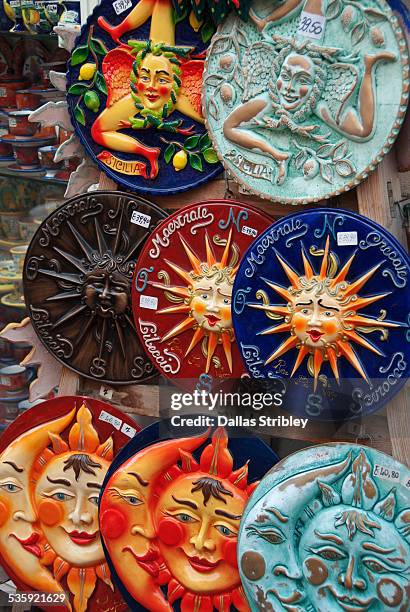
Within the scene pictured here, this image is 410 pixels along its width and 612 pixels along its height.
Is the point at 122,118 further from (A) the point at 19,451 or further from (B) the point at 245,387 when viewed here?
(A) the point at 19,451

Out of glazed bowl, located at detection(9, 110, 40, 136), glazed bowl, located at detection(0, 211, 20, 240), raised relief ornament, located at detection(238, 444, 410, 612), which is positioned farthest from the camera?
glazed bowl, located at detection(0, 211, 20, 240)

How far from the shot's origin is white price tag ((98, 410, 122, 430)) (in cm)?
196

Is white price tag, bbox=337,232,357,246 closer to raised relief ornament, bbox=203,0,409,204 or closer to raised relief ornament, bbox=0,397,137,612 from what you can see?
raised relief ornament, bbox=203,0,409,204

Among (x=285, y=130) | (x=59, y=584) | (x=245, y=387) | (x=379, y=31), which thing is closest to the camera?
(x=379, y=31)

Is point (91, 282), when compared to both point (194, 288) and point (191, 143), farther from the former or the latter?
point (191, 143)

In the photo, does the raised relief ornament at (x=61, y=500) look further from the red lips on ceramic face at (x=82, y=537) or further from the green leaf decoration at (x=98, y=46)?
the green leaf decoration at (x=98, y=46)

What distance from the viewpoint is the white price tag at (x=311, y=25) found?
5.36ft

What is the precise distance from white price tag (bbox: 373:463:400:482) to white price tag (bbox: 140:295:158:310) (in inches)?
24.2

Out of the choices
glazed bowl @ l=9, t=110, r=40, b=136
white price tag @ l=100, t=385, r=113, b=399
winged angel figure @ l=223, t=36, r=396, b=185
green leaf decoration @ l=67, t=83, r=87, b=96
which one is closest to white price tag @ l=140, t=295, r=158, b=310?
white price tag @ l=100, t=385, r=113, b=399

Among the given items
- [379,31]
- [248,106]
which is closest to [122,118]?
[248,106]

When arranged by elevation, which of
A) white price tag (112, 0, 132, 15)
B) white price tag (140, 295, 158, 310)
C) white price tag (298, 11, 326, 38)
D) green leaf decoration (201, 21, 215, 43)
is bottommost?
white price tag (140, 295, 158, 310)

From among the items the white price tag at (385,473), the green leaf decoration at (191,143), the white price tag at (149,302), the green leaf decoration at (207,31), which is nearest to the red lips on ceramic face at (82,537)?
the white price tag at (149,302)

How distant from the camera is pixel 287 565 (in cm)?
163

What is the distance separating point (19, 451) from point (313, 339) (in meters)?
0.81
